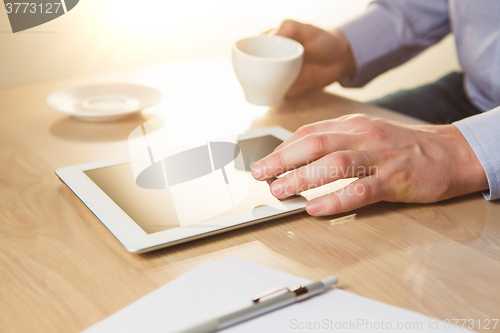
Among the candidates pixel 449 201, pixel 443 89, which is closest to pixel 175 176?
pixel 449 201

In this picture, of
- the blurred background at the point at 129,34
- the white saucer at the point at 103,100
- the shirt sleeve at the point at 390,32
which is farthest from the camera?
the blurred background at the point at 129,34

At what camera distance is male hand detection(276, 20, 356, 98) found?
0.90m

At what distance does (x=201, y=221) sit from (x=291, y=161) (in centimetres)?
13

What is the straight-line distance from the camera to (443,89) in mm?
1159

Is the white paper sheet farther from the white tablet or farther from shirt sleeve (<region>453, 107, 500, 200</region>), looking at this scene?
shirt sleeve (<region>453, 107, 500, 200</region>)

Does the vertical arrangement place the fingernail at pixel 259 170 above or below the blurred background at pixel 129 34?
below

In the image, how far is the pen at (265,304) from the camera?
13.4 inches

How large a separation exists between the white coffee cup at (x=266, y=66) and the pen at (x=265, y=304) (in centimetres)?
45

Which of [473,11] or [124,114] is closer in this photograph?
[124,114]

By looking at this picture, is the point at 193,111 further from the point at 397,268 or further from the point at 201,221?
the point at 397,268

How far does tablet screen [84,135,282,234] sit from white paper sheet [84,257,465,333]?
9 centimetres

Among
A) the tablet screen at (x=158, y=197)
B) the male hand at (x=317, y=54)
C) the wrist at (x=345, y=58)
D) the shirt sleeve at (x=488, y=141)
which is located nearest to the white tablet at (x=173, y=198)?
the tablet screen at (x=158, y=197)

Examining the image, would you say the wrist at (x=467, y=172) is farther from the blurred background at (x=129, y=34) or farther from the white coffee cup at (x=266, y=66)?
the blurred background at (x=129, y=34)

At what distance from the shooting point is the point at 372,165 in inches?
21.4
